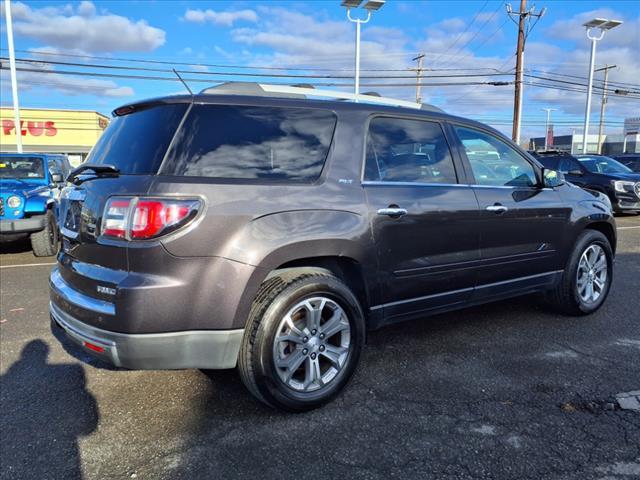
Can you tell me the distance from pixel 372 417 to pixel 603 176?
1224 cm

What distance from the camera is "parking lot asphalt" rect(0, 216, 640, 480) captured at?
2473mm

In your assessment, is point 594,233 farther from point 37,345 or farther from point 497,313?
point 37,345

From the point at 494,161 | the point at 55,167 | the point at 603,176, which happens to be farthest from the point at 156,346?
the point at 603,176

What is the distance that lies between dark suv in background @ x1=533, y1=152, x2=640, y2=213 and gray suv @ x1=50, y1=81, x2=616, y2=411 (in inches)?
379

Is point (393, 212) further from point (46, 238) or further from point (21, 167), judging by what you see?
point (21, 167)

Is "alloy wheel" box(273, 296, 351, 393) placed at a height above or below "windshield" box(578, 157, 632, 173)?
below

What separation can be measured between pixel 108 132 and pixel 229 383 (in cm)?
183

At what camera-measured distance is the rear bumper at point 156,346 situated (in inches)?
101

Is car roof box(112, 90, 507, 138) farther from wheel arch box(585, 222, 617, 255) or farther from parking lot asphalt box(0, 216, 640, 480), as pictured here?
wheel arch box(585, 222, 617, 255)

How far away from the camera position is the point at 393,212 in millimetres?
3234

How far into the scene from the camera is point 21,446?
2670 millimetres

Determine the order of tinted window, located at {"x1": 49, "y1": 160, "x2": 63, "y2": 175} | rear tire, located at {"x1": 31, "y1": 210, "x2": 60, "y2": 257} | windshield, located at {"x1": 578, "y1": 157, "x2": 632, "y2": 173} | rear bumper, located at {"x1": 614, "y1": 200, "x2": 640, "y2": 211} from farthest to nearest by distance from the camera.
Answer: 1. windshield, located at {"x1": 578, "y1": 157, "x2": 632, "y2": 173}
2. rear bumper, located at {"x1": 614, "y1": 200, "x2": 640, "y2": 211}
3. tinted window, located at {"x1": 49, "y1": 160, "x2": 63, "y2": 175}
4. rear tire, located at {"x1": 31, "y1": 210, "x2": 60, "y2": 257}

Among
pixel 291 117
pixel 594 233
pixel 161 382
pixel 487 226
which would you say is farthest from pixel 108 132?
pixel 594 233

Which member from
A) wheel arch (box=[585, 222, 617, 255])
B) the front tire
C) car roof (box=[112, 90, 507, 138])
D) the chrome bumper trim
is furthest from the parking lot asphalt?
car roof (box=[112, 90, 507, 138])
